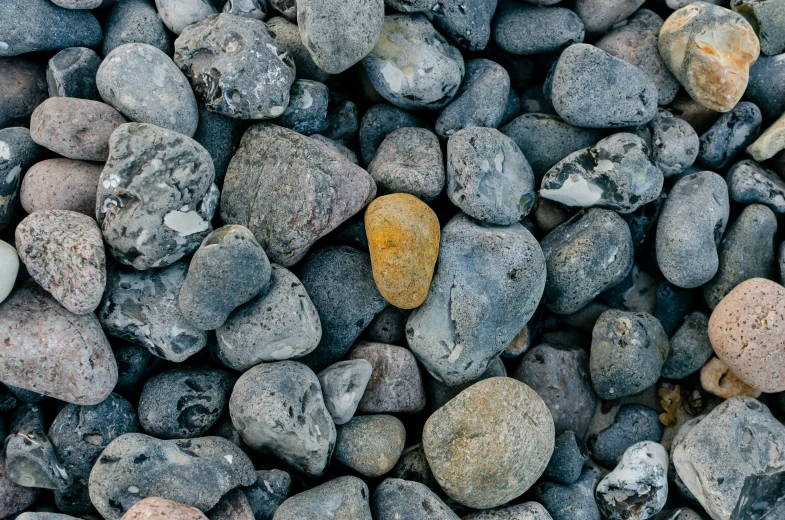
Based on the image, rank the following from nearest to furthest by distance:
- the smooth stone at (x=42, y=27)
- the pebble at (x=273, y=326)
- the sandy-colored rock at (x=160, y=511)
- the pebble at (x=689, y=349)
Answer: the sandy-colored rock at (x=160, y=511) → the pebble at (x=273, y=326) → the smooth stone at (x=42, y=27) → the pebble at (x=689, y=349)

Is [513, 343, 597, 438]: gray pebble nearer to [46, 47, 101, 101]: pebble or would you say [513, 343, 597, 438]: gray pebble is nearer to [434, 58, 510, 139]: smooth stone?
[434, 58, 510, 139]: smooth stone

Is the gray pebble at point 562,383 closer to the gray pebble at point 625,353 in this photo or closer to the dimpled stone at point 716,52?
the gray pebble at point 625,353

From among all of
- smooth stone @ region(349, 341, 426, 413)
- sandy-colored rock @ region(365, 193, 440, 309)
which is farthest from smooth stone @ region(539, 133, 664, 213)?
smooth stone @ region(349, 341, 426, 413)

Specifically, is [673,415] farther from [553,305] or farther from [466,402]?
[466,402]

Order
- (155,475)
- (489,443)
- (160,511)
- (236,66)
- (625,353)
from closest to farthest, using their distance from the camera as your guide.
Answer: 1. (160,511)
2. (155,475)
3. (489,443)
4. (236,66)
5. (625,353)

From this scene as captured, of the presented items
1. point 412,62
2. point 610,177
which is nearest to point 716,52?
point 610,177

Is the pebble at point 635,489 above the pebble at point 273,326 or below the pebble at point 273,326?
below

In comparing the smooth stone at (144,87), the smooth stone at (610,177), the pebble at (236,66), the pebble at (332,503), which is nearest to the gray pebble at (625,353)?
the smooth stone at (610,177)

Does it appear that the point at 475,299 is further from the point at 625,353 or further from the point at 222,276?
the point at 222,276
